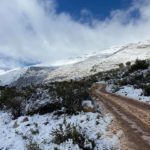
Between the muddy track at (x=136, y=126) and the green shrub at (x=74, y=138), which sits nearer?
the muddy track at (x=136, y=126)

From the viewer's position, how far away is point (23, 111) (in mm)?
29469

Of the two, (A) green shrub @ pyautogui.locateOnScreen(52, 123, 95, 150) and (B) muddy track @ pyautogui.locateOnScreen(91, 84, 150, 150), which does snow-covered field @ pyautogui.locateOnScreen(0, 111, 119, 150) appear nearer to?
(A) green shrub @ pyautogui.locateOnScreen(52, 123, 95, 150)

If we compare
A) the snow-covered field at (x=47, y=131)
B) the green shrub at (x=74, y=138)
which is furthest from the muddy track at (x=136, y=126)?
the green shrub at (x=74, y=138)

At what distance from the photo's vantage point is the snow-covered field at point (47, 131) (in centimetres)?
1650

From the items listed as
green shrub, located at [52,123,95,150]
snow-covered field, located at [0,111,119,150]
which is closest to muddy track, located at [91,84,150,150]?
snow-covered field, located at [0,111,119,150]

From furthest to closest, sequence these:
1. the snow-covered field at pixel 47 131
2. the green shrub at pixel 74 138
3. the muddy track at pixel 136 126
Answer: the snow-covered field at pixel 47 131
the green shrub at pixel 74 138
the muddy track at pixel 136 126

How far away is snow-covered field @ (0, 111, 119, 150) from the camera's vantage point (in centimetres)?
1650

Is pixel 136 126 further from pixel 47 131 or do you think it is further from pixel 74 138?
pixel 47 131

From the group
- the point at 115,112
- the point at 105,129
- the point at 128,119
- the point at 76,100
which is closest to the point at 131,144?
the point at 105,129

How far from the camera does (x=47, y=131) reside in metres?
20.5

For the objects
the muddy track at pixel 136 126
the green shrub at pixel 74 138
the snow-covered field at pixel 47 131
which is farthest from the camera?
the snow-covered field at pixel 47 131

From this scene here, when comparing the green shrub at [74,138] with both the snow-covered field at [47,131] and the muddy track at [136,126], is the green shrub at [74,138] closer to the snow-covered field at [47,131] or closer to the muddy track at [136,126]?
the snow-covered field at [47,131]

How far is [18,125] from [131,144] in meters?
11.1

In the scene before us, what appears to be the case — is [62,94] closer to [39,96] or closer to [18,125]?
[39,96]
